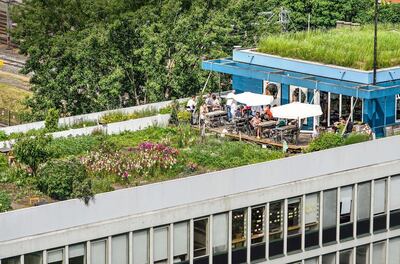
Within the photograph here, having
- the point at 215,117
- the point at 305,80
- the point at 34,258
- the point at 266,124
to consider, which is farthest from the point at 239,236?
the point at 305,80

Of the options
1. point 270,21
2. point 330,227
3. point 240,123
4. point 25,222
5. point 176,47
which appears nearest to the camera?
point 25,222

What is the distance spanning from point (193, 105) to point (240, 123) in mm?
3786

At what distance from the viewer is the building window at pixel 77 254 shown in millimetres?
57562

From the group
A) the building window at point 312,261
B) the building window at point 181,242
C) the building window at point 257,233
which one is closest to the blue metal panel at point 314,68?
A: the building window at point 312,261

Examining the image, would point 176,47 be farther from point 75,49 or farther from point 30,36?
point 30,36

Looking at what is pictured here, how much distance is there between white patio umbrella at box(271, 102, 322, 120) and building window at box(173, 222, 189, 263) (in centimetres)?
1034

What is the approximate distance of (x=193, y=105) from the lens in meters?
74.4

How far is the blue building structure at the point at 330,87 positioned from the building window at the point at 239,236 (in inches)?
403

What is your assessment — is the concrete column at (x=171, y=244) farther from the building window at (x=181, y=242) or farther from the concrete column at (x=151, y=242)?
the concrete column at (x=151, y=242)

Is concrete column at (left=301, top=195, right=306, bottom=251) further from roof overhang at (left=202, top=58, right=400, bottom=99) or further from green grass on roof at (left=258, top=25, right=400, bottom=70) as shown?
green grass on roof at (left=258, top=25, right=400, bottom=70)

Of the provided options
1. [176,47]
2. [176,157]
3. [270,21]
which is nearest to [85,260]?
[176,157]

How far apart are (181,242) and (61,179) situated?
16.8 feet

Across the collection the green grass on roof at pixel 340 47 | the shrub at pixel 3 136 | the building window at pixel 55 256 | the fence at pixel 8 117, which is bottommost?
the fence at pixel 8 117

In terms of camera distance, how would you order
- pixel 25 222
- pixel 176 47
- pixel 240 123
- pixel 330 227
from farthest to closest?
pixel 176 47
pixel 240 123
pixel 330 227
pixel 25 222
